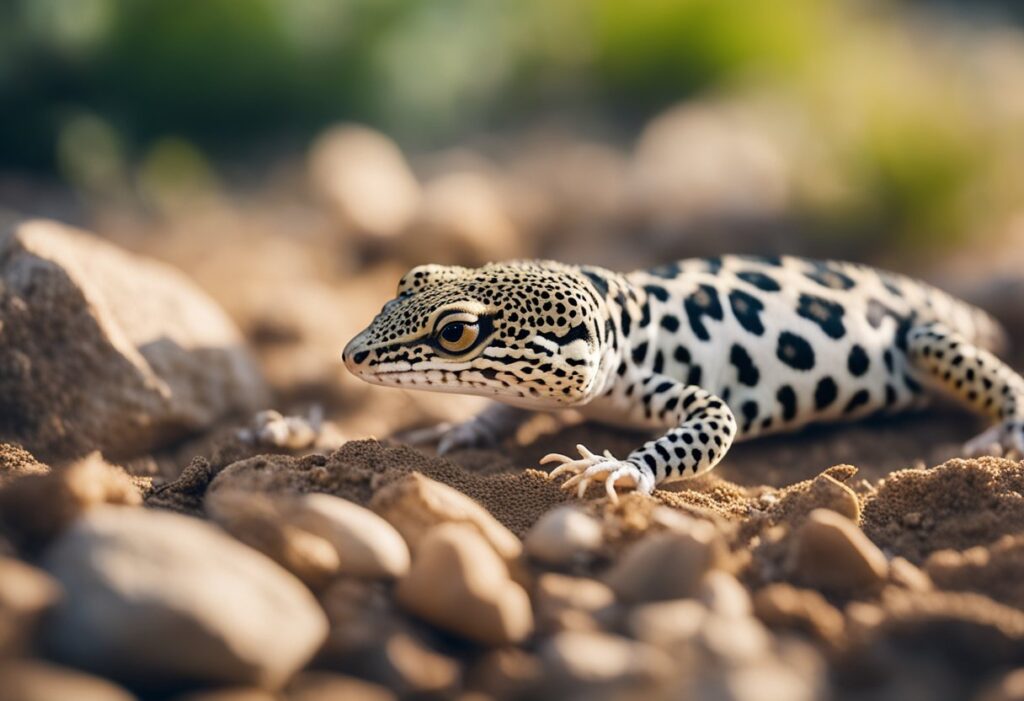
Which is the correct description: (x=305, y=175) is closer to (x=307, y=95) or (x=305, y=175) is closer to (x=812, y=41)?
(x=307, y=95)

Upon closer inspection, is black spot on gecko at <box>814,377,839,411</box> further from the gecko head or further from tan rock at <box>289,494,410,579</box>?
tan rock at <box>289,494,410,579</box>

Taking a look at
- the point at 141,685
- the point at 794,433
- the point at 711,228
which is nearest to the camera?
the point at 141,685

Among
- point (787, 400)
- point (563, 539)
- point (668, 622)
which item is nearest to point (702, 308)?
point (787, 400)

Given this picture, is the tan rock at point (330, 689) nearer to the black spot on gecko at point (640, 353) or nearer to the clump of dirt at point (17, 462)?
the clump of dirt at point (17, 462)

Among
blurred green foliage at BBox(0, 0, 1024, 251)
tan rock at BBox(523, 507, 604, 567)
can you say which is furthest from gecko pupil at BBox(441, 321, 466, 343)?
A: blurred green foliage at BBox(0, 0, 1024, 251)

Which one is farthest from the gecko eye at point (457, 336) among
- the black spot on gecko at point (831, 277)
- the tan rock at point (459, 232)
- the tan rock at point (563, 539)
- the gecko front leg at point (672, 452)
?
the tan rock at point (459, 232)

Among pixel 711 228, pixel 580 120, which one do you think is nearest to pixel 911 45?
pixel 580 120
